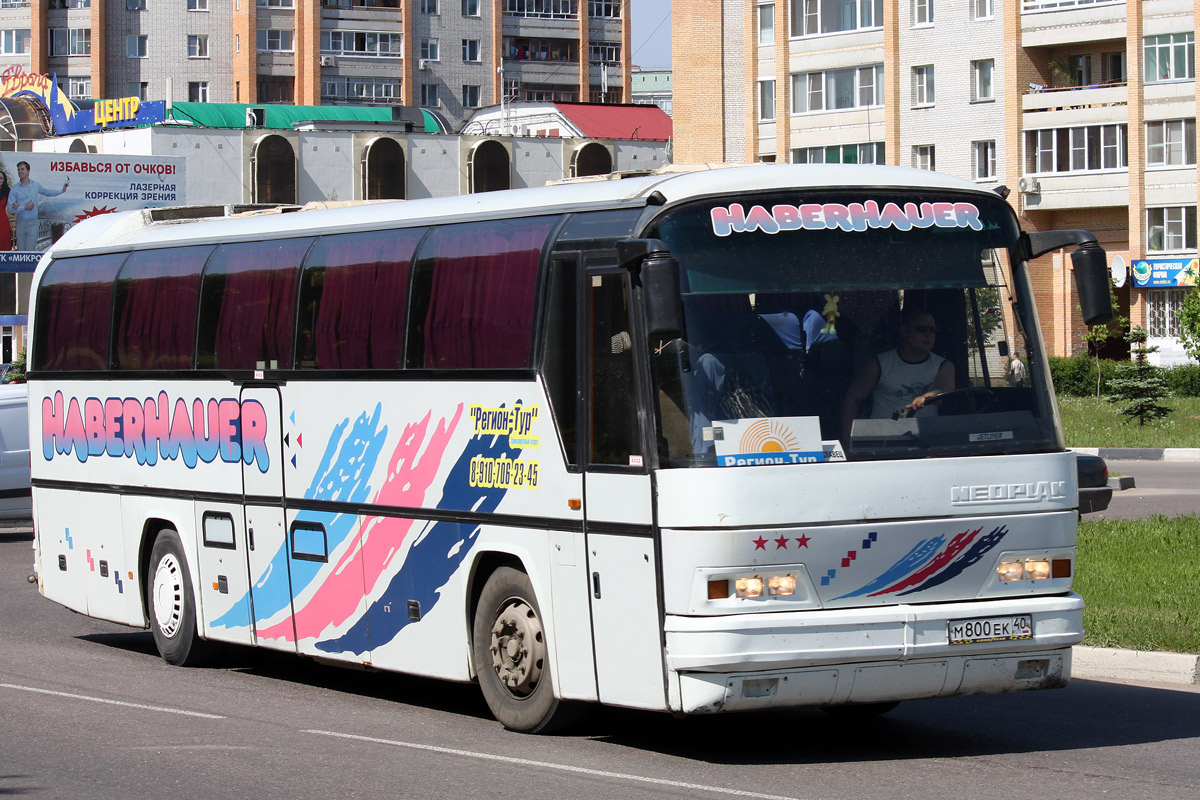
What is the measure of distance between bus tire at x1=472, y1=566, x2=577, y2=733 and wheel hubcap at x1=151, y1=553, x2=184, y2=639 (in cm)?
399

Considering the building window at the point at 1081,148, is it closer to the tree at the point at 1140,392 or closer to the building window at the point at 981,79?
the building window at the point at 981,79

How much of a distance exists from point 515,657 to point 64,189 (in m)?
57.8

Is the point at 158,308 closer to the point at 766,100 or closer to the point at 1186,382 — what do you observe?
the point at 1186,382

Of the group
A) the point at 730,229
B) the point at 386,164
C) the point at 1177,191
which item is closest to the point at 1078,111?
the point at 1177,191

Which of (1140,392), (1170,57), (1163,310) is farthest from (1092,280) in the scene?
(1163,310)

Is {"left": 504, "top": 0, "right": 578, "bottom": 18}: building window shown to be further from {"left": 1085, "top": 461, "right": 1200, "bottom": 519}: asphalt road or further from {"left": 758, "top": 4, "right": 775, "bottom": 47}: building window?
{"left": 1085, "top": 461, "right": 1200, "bottom": 519}: asphalt road

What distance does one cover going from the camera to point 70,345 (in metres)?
14.4

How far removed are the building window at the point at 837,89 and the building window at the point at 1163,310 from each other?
1304cm

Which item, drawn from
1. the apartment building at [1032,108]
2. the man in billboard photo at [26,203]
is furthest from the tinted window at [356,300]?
the man in billboard photo at [26,203]

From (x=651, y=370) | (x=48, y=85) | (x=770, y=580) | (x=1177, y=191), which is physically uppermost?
(x=48, y=85)

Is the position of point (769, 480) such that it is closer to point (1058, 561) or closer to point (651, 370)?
point (651, 370)

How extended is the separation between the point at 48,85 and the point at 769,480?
8666cm

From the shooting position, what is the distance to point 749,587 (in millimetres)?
8211

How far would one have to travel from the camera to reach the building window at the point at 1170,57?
60.6 m
